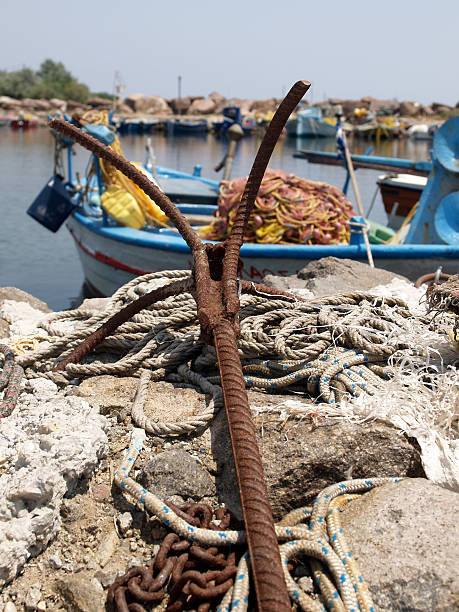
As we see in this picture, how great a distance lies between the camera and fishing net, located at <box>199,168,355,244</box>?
5312 mm

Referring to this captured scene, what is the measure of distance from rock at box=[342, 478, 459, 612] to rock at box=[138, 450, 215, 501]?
464mm

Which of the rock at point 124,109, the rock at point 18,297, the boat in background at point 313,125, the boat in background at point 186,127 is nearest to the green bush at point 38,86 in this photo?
the rock at point 124,109

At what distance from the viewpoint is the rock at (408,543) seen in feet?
4.90

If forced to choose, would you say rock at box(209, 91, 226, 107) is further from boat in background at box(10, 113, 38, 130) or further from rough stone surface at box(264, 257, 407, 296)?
rough stone surface at box(264, 257, 407, 296)

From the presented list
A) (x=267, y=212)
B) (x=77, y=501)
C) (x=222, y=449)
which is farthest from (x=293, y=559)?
(x=267, y=212)

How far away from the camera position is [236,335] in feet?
7.08

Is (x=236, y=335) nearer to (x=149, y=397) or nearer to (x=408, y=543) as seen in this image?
(x=149, y=397)

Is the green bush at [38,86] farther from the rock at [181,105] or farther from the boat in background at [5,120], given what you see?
the boat in background at [5,120]

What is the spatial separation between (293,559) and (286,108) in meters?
1.65

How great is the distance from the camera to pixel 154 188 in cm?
268

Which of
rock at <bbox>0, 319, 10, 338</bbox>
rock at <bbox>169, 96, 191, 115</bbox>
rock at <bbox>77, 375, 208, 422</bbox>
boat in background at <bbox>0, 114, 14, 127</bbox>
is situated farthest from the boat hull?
rock at <bbox>169, 96, 191, 115</bbox>

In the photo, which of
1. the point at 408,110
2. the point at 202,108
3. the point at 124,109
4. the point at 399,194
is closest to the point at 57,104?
the point at 124,109

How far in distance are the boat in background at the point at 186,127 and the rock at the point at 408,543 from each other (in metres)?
50.9

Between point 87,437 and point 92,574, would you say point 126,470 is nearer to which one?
point 87,437
